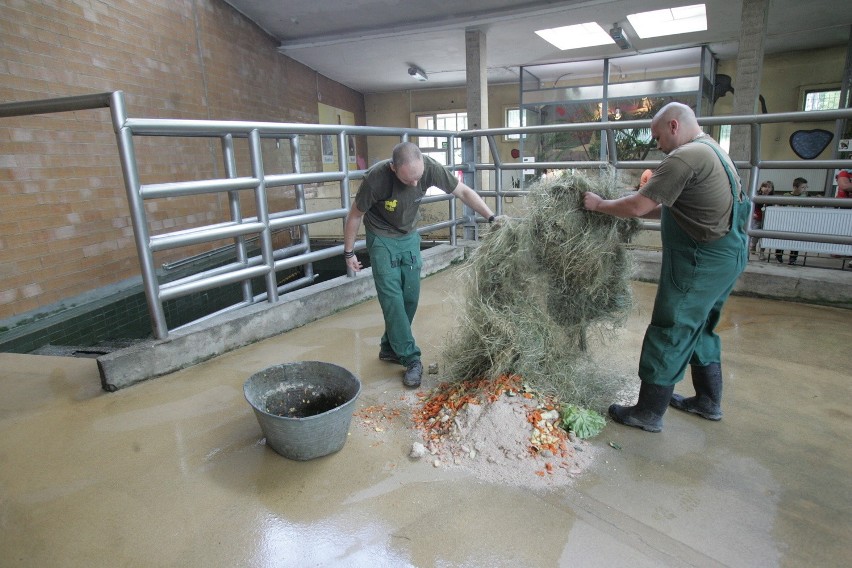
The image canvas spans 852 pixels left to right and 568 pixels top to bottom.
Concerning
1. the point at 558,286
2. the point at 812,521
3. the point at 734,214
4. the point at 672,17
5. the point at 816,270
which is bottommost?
the point at 812,521

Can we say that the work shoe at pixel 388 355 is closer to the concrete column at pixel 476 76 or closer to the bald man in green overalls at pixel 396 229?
the bald man in green overalls at pixel 396 229

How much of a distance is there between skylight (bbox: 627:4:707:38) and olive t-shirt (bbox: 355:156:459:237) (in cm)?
733

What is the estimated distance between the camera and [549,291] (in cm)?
260

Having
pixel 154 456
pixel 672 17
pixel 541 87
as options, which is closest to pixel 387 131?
pixel 154 456

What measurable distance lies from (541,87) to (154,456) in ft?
42.1

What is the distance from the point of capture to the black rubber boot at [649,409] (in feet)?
7.59

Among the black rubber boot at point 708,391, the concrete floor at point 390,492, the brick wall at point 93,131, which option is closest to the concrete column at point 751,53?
the concrete floor at point 390,492

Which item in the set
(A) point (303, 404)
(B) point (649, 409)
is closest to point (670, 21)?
(B) point (649, 409)

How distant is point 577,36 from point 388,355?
889 cm

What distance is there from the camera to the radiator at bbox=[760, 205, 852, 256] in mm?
4348

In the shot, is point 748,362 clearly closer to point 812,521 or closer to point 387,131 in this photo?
point 812,521

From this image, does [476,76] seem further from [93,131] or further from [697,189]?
[697,189]

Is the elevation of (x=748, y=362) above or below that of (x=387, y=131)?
below

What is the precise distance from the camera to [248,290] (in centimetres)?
386
